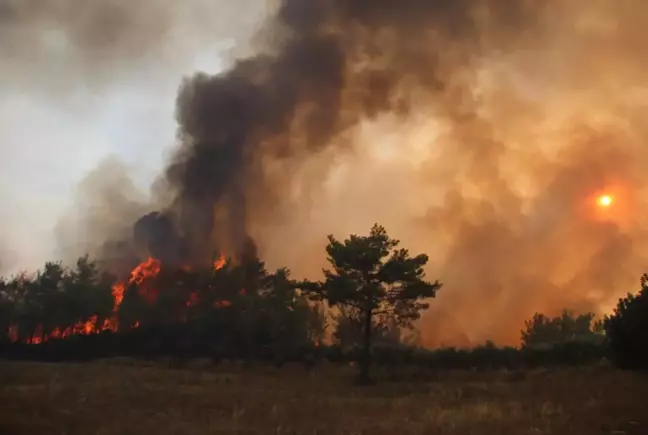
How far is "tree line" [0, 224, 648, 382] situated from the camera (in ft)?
111

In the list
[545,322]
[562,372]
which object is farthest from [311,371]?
[545,322]

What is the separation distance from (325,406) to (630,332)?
12317 millimetres

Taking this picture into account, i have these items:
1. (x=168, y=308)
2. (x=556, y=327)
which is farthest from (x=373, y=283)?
(x=556, y=327)

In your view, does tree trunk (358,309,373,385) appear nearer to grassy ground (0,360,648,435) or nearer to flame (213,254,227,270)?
grassy ground (0,360,648,435)

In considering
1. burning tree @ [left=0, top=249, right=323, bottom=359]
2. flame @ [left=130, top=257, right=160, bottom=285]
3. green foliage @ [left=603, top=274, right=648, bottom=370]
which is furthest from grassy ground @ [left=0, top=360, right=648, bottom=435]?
flame @ [left=130, top=257, right=160, bottom=285]

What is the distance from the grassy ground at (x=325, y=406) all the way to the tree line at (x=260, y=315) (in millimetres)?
4422

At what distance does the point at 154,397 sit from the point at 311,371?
1841 centimetres

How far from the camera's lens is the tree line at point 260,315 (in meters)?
33.9

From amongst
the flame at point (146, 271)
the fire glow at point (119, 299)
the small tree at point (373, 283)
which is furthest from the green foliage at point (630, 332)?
the flame at point (146, 271)

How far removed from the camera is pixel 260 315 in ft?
183

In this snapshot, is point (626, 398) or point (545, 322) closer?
point (626, 398)

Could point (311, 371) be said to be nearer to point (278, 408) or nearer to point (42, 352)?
point (278, 408)

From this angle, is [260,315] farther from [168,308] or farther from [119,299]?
[119,299]

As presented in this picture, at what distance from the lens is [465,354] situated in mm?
38938
